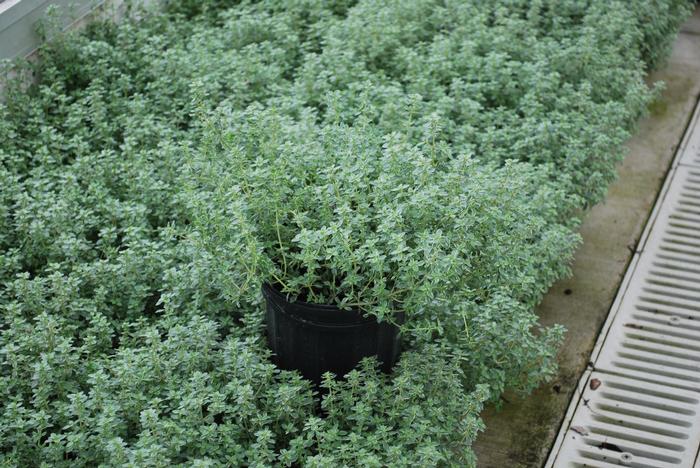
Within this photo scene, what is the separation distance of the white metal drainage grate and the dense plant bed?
0.34 meters

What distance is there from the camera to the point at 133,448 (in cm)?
315

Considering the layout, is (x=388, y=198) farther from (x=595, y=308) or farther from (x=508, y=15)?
(x=508, y=15)

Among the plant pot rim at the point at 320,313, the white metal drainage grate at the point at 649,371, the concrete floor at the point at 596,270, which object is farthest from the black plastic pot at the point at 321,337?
the white metal drainage grate at the point at 649,371

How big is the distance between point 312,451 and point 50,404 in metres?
0.98

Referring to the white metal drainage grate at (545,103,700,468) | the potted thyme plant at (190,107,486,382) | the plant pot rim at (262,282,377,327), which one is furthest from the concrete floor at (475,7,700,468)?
the plant pot rim at (262,282,377,327)

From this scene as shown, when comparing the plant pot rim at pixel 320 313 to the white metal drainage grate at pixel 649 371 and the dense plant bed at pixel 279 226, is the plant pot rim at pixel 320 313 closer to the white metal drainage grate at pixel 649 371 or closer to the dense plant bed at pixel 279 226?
the dense plant bed at pixel 279 226

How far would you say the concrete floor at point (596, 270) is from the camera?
3.94m

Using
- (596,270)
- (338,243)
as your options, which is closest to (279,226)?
(338,243)

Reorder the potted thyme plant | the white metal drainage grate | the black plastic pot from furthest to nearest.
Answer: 1. the white metal drainage grate
2. the black plastic pot
3. the potted thyme plant

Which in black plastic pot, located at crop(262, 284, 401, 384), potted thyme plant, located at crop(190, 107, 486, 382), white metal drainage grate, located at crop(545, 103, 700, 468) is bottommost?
white metal drainage grate, located at crop(545, 103, 700, 468)

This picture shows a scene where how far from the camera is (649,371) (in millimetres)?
4230

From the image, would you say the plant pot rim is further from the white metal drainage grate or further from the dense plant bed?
the white metal drainage grate

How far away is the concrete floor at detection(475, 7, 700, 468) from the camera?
3.94 meters

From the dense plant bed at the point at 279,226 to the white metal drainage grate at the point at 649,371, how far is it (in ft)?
1.10
